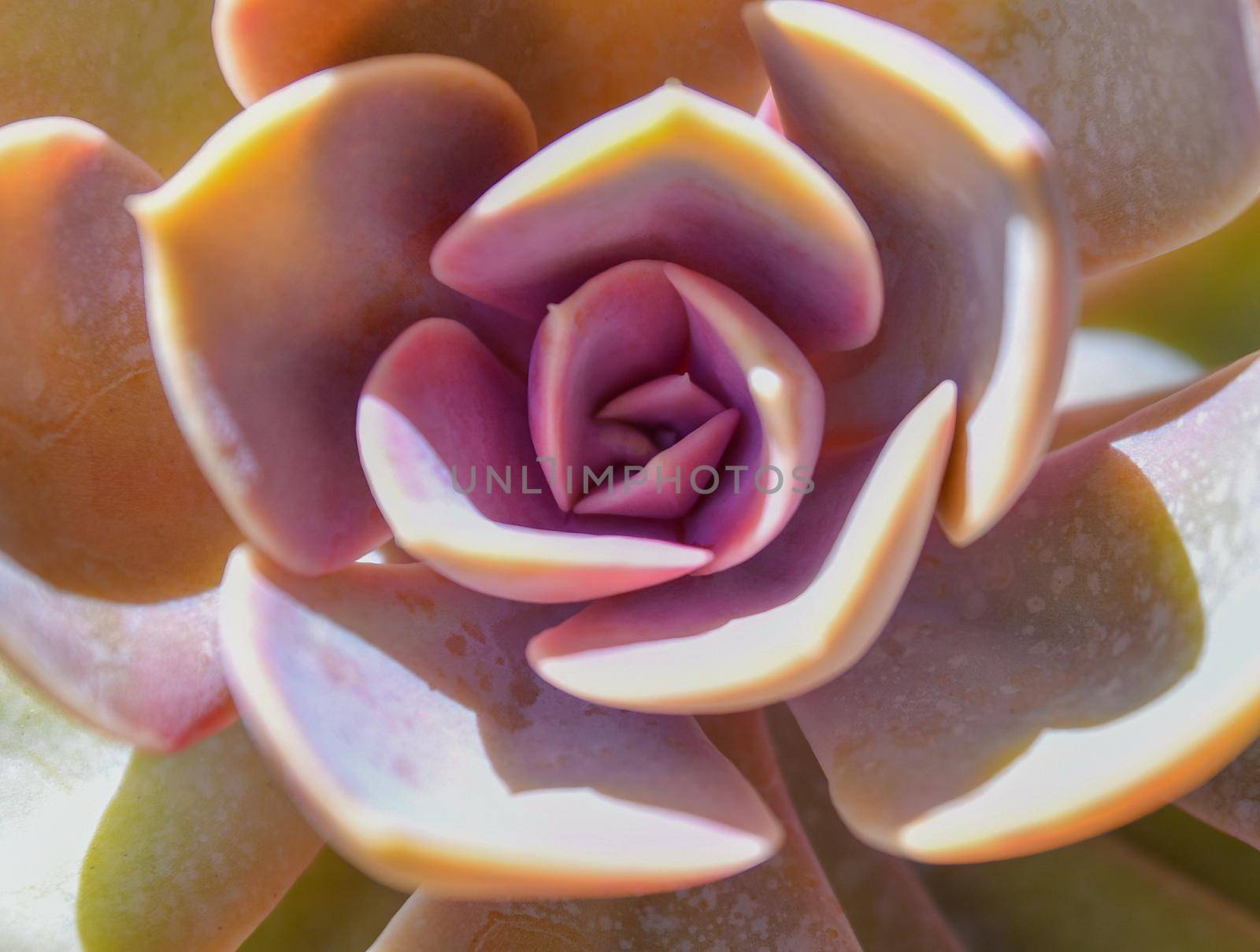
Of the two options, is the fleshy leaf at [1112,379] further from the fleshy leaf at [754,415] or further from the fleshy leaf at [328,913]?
the fleshy leaf at [328,913]

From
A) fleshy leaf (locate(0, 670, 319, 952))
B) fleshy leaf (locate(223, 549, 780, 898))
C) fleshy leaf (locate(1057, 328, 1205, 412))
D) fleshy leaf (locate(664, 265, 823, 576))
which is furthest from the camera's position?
fleshy leaf (locate(1057, 328, 1205, 412))

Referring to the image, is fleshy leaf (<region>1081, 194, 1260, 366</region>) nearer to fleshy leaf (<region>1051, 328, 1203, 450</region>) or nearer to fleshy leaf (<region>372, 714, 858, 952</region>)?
fleshy leaf (<region>1051, 328, 1203, 450</region>)

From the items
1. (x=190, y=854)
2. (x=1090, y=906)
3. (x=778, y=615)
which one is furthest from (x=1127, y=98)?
(x=190, y=854)

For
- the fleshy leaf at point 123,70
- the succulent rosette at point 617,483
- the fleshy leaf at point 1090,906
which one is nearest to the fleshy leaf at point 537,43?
the succulent rosette at point 617,483

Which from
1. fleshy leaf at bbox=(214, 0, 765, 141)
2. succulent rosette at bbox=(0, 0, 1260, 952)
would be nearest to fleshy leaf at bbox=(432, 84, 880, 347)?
succulent rosette at bbox=(0, 0, 1260, 952)

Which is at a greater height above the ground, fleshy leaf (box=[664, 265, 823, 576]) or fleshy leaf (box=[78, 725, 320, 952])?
fleshy leaf (box=[664, 265, 823, 576])

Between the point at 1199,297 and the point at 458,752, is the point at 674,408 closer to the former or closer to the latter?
the point at 458,752

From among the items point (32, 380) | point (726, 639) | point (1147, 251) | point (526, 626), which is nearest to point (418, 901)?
point (526, 626)
